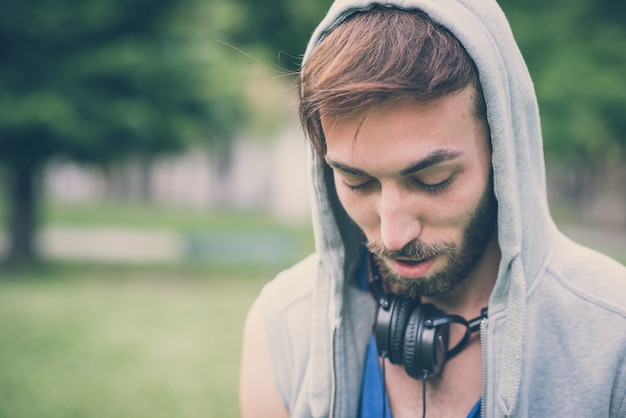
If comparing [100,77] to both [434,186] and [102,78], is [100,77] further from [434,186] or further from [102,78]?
[434,186]

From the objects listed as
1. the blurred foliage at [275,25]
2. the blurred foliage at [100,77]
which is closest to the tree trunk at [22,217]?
the blurred foliage at [100,77]

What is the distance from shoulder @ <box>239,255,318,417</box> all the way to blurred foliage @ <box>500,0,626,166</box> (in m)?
11.1

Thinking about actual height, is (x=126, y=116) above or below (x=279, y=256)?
above

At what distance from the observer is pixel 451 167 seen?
1650mm

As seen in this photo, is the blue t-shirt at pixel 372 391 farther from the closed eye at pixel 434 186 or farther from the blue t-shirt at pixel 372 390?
the closed eye at pixel 434 186

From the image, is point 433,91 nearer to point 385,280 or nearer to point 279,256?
point 385,280

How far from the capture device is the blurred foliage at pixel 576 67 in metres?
12.0

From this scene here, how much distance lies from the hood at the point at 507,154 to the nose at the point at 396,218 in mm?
270

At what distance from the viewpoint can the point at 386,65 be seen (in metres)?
1.59

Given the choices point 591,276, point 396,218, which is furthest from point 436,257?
point 591,276

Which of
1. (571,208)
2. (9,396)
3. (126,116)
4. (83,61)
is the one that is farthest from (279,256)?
(571,208)

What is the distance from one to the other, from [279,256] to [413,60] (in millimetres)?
9718

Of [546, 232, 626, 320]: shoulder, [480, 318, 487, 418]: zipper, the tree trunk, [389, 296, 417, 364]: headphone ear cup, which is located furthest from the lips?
the tree trunk

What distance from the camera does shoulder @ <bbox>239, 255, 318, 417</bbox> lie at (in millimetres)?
1991
